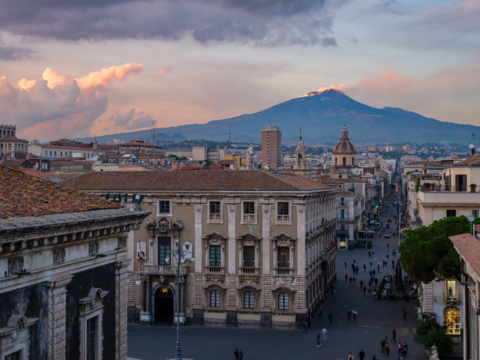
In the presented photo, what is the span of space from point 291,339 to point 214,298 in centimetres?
735

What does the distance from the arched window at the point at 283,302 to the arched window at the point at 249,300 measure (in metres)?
2.07

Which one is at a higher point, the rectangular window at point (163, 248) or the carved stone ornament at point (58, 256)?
the carved stone ornament at point (58, 256)

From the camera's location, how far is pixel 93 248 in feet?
57.0

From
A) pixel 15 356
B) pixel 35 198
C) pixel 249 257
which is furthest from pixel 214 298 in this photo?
pixel 15 356

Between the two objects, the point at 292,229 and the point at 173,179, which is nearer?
the point at 292,229

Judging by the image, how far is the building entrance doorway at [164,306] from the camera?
156 ft

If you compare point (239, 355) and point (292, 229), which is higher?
point (292, 229)

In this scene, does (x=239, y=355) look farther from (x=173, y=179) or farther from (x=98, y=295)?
(x=98, y=295)

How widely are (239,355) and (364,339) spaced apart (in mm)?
10681

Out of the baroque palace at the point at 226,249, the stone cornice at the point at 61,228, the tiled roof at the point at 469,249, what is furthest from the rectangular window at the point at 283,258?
the stone cornice at the point at 61,228

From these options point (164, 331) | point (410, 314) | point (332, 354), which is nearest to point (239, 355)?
point (332, 354)

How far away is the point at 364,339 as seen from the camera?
42781mm

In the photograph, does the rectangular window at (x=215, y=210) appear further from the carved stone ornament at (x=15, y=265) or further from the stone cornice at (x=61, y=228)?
the carved stone ornament at (x=15, y=265)

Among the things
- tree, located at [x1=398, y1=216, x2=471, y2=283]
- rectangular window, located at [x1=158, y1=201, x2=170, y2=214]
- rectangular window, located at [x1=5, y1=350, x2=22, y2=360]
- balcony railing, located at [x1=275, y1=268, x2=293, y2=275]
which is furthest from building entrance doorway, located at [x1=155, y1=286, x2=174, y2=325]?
rectangular window, located at [x1=5, y1=350, x2=22, y2=360]
